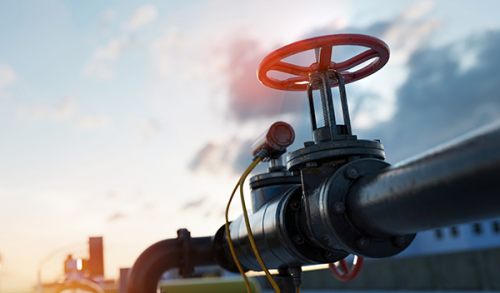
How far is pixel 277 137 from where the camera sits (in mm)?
1999

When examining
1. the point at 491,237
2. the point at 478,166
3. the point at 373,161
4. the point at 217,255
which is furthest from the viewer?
the point at 491,237

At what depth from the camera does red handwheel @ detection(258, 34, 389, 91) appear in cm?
160

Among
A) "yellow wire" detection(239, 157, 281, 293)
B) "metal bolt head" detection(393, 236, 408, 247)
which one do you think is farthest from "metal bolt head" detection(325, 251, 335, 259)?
"metal bolt head" detection(393, 236, 408, 247)

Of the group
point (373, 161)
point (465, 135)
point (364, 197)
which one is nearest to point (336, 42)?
point (373, 161)

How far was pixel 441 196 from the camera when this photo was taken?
3.35 ft

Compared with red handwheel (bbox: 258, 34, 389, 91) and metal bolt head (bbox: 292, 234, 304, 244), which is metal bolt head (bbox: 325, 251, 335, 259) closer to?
metal bolt head (bbox: 292, 234, 304, 244)

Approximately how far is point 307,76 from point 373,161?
578 millimetres

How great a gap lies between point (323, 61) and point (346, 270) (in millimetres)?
1120

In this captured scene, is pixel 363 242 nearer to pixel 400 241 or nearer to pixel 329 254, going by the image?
pixel 400 241

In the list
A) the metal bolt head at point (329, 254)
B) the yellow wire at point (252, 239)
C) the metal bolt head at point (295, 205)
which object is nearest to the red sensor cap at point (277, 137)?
the yellow wire at point (252, 239)

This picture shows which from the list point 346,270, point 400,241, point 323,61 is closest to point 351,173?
point 400,241

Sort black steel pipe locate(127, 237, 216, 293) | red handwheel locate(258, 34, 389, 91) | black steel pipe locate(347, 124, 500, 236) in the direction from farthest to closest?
black steel pipe locate(127, 237, 216, 293) < red handwheel locate(258, 34, 389, 91) < black steel pipe locate(347, 124, 500, 236)

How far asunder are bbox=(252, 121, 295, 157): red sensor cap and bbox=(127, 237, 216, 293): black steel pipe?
69cm

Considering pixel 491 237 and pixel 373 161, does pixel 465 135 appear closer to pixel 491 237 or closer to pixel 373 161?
pixel 373 161
